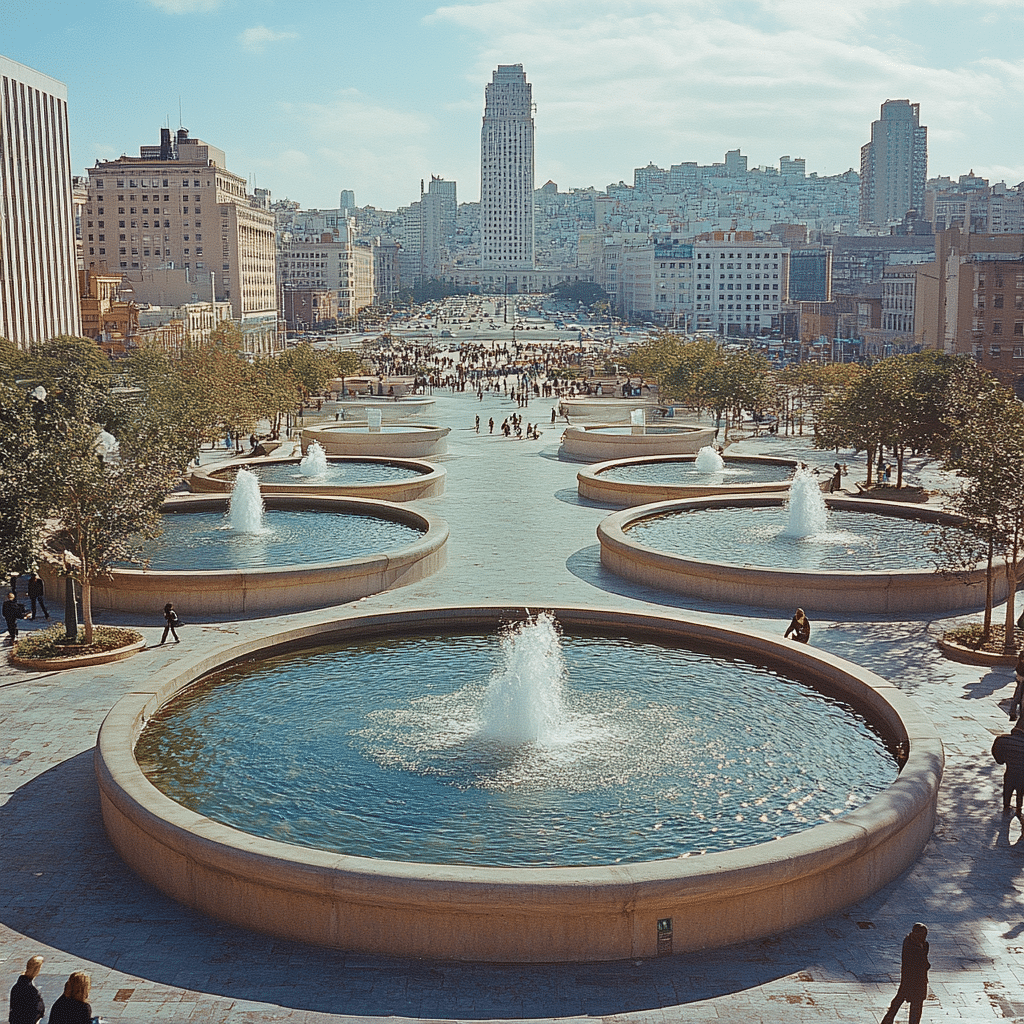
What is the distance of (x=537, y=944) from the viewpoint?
1023 centimetres

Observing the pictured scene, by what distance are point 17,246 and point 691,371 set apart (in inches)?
2352

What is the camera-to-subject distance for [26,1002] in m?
8.76

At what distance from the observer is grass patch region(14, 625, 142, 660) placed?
63.0ft

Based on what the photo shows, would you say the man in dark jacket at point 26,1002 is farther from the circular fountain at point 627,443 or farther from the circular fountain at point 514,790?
the circular fountain at point 627,443

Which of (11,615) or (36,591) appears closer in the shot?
(11,615)

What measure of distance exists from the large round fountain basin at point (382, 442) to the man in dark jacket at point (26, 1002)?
3330 cm

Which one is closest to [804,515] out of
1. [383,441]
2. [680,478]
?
[680,478]

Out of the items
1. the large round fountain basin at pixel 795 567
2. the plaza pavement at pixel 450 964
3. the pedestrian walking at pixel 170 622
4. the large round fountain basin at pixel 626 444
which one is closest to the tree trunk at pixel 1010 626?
the large round fountain basin at pixel 795 567

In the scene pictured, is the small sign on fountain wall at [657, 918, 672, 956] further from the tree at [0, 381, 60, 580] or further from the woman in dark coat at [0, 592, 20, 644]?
the woman in dark coat at [0, 592, 20, 644]

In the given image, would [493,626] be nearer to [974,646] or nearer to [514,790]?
[514,790]

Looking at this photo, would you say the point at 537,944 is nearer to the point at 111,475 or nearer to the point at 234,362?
the point at 111,475

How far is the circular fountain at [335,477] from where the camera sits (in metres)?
32.4

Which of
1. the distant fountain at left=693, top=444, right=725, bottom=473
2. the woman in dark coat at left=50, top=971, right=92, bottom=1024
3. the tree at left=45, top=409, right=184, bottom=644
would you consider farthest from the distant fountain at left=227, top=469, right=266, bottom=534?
the woman in dark coat at left=50, top=971, right=92, bottom=1024

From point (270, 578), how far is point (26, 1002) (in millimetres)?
13434
